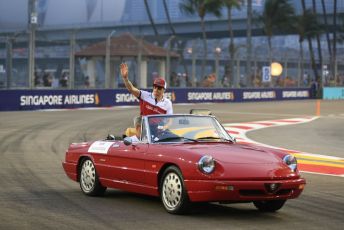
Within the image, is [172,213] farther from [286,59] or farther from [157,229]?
[286,59]

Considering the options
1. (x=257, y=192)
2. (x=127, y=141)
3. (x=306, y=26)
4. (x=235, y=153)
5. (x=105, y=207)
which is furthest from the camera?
(x=306, y=26)

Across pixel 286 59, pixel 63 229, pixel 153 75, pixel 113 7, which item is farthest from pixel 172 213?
pixel 113 7

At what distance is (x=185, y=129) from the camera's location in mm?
8781

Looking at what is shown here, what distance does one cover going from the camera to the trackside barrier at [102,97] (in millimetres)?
29983

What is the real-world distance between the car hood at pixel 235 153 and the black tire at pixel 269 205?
0.50 m

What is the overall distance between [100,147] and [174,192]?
176cm

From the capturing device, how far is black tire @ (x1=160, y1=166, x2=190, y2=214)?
7746 millimetres

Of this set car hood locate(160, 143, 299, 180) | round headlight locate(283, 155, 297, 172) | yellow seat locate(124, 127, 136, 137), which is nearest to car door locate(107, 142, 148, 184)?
yellow seat locate(124, 127, 136, 137)

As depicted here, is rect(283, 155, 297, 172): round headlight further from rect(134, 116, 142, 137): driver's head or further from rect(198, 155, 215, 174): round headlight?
rect(134, 116, 142, 137): driver's head

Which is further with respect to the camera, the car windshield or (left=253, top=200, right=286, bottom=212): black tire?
the car windshield

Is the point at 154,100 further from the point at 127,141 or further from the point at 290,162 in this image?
the point at 290,162

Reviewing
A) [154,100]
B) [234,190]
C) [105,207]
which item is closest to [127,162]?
[105,207]

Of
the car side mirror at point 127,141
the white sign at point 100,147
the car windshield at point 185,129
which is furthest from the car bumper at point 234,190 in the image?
the white sign at point 100,147

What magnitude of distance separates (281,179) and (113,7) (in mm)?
75692
